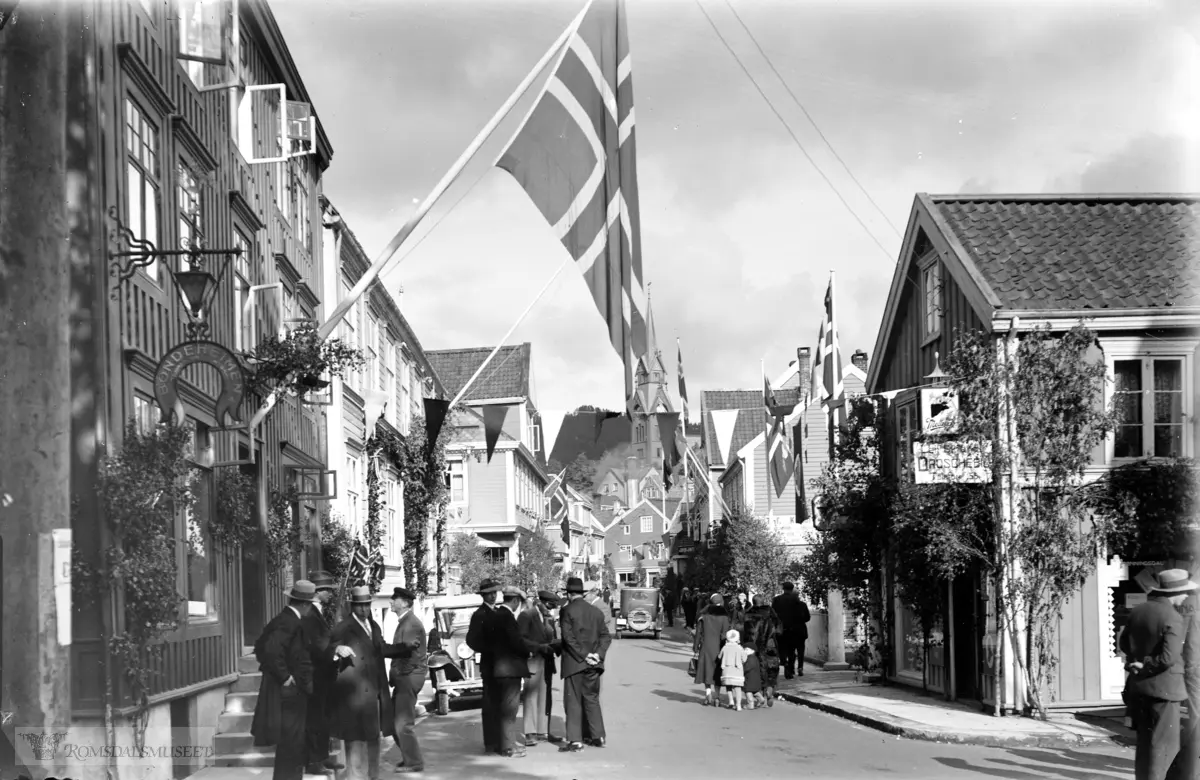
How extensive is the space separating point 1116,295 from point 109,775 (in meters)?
14.0

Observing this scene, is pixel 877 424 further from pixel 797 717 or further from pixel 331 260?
pixel 331 260

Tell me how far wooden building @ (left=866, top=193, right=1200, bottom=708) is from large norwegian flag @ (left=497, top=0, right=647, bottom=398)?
263 inches

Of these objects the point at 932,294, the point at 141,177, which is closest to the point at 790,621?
the point at 932,294

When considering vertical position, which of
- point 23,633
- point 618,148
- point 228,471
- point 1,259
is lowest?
point 23,633

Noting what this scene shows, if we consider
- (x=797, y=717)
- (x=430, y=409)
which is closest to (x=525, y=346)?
(x=430, y=409)

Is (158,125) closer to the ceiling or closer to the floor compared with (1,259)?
closer to the ceiling

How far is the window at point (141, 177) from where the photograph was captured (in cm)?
1214

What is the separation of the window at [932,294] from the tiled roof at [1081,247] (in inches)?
33.1

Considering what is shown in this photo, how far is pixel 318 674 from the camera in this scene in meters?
11.5

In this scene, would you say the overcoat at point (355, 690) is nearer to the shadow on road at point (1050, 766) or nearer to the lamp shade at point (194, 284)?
the lamp shade at point (194, 284)

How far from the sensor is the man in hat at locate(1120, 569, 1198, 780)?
10.3 meters

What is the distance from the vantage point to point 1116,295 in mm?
18703

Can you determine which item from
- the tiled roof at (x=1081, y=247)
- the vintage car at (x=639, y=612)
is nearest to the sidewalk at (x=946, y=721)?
the tiled roof at (x=1081, y=247)

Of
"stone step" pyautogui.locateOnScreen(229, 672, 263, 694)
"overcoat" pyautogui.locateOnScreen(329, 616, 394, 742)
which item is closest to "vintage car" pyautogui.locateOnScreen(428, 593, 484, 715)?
"stone step" pyautogui.locateOnScreen(229, 672, 263, 694)
